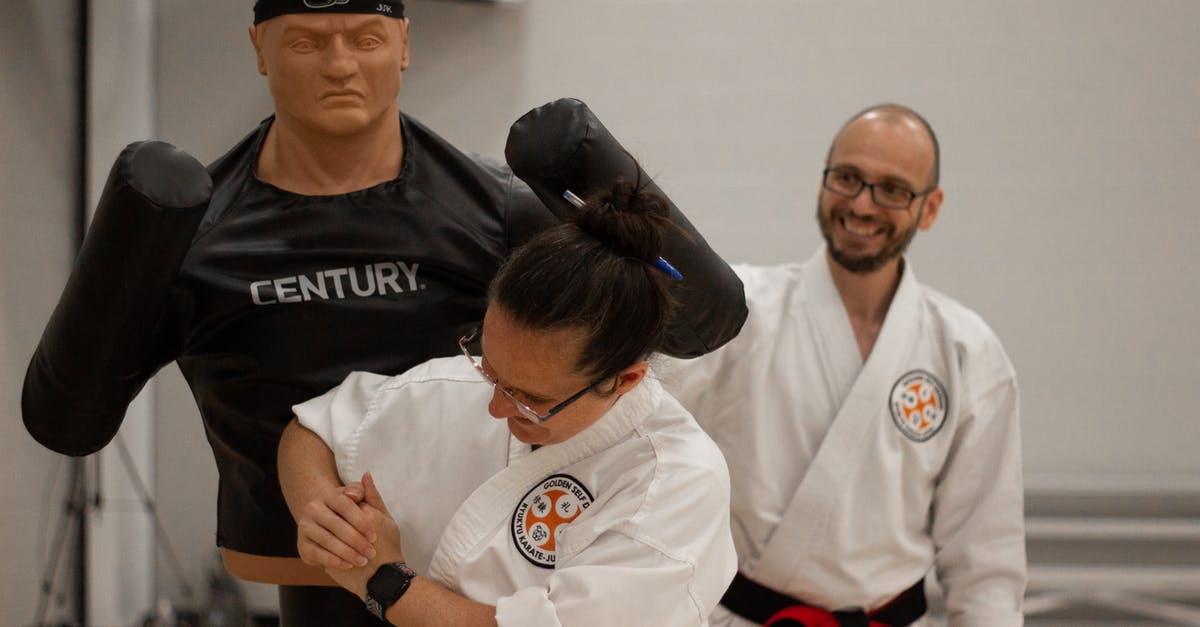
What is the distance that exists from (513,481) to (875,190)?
1259 mm

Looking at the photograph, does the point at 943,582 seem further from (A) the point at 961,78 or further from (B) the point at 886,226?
(A) the point at 961,78

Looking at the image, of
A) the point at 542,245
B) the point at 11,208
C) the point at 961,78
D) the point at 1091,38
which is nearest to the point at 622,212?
the point at 542,245

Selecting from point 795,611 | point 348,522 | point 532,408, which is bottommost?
point 795,611

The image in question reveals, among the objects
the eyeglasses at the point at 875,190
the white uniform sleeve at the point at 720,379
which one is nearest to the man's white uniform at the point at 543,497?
the white uniform sleeve at the point at 720,379

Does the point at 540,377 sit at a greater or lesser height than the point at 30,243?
greater

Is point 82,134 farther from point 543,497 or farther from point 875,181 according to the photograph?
point 543,497

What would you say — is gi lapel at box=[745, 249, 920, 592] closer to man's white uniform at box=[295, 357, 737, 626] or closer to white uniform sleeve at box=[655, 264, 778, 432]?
white uniform sleeve at box=[655, 264, 778, 432]

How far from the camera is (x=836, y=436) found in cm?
220

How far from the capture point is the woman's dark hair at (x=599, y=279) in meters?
1.16

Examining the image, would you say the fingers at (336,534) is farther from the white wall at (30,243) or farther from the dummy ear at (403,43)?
the white wall at (30,243)

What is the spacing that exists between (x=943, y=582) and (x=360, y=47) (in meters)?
1.53

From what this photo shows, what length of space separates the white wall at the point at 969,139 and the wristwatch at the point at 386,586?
2297mm

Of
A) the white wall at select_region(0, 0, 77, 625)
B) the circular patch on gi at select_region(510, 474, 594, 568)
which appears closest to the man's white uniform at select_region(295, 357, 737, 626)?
the circular patch on gi at select_region(510, 474, 594, 568)

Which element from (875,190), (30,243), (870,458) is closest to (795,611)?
(870,458)
